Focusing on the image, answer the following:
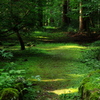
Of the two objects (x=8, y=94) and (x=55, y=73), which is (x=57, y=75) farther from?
(x=8, y=94)

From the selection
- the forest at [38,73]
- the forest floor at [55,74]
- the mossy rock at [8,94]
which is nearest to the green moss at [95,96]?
the forest at [38,73]

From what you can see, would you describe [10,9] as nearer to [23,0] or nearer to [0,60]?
[23,0]

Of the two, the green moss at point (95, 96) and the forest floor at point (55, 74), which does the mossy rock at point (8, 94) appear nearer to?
the forest floor at point (55, 74)

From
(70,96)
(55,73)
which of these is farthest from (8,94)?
(55,73)

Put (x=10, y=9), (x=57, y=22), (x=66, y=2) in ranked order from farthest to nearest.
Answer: (x=57, y=22)
(x=66, y=2)
(x=10, y=9)

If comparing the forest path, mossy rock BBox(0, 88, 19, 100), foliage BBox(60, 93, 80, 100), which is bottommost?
the forest path

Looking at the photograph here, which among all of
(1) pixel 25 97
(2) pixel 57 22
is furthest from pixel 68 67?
(2) pixel 57 22

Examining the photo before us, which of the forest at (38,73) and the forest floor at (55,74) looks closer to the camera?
the forest at (38,73)

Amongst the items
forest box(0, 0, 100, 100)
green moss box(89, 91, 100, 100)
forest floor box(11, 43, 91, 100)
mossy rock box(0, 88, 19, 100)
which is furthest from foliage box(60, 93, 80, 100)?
mossy rock box(0, 88, 19, 100)

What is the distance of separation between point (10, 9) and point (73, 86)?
20.6ft

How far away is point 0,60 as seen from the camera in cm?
1074

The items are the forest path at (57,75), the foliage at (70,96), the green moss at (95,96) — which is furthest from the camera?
the forest path at (57,75)

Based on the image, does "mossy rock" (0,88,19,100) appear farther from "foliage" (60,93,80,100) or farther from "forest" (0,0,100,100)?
"foliage" (60,93,80,100)

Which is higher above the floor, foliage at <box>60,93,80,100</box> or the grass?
foliage at <box>60,93,80,100</box>
